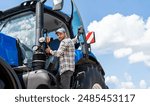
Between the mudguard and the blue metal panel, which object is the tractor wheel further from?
the blue metal panel

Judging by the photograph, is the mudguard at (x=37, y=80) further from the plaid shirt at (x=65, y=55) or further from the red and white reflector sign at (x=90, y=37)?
the red and white reflector sign at (x=90, y=37)

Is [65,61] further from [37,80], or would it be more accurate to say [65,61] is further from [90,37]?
[90,37]

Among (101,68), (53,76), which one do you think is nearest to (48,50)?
(53,76)

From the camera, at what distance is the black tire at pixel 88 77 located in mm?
7008

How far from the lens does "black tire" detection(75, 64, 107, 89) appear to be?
7.01 meters

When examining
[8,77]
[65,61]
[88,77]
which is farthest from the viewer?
[88,77]

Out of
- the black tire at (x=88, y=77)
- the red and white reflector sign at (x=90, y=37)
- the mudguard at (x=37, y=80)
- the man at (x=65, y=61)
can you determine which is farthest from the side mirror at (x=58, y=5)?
the red and white reflector sign at (x=90, y=37)

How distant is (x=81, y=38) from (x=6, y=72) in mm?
1977

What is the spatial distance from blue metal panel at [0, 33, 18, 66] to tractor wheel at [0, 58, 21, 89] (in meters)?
Answer: 0.45

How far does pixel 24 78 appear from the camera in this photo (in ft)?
20.1

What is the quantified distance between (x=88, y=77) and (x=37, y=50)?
113 cm

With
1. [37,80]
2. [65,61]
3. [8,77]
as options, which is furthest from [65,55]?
[8,77]

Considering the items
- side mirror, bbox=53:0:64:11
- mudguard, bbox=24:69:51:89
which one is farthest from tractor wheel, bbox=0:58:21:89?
side mirror, bbox=53:0:64:11

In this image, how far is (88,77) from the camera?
714 centimetres
